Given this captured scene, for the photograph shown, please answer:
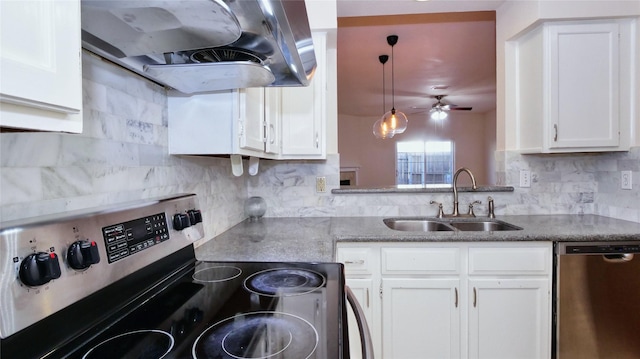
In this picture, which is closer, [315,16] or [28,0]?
[28,0]

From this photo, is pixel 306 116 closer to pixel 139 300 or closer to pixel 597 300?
pixel 139 300

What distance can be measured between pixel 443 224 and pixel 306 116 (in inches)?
45.8

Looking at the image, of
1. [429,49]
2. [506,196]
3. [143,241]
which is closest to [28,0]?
[143,241]

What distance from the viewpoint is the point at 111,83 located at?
3.20ft

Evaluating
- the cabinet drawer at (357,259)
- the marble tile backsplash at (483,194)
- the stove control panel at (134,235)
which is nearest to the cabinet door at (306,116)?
the marble tile backsplash at (483,194)

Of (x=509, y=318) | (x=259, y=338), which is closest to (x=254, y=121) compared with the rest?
(x=259, y=338)

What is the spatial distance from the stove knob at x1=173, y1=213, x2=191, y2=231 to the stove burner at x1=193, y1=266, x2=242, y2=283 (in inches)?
7.1

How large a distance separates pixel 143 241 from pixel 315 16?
5.47ft

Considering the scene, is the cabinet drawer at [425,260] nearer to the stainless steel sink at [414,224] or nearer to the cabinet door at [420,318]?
the cabinet door at [420,318]

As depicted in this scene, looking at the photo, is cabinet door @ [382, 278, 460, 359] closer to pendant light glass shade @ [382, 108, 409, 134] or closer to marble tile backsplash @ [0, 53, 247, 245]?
marble tile backsplash @ [0, 53, 247, 245]

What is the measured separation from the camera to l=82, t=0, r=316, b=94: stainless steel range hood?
0.70 metres

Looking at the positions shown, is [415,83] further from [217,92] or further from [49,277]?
[49,277]

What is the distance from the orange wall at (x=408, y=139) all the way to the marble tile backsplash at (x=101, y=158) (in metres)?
6.50

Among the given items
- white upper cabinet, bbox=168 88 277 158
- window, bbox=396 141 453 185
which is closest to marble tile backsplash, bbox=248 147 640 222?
white upper cabinet, bbox=168 88 277 158
